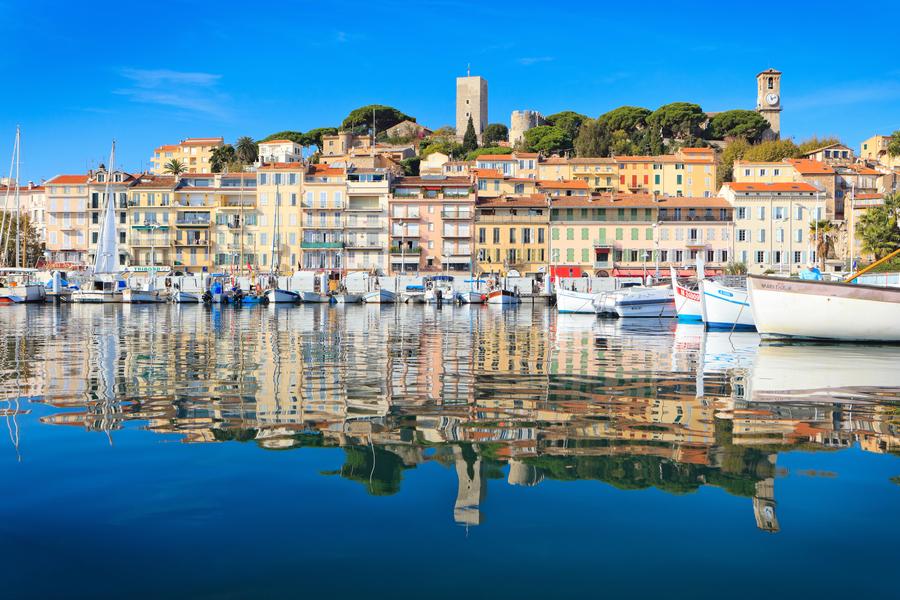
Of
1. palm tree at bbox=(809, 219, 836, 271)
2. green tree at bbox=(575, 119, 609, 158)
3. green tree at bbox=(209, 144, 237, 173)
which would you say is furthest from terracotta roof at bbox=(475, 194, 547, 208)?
green tree at bbox=(209, 144, 237, 173)

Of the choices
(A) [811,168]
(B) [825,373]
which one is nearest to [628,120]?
(A) [811,168]

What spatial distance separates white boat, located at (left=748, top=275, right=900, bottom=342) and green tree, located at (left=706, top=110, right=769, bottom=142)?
11558 cm

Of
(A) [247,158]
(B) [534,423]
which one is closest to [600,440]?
(B) [534,423]

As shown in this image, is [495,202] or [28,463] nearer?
[28,463]

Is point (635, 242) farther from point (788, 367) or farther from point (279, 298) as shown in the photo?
point (788, 367)

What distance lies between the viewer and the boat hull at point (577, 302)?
52.4 meters

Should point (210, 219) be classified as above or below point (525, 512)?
above

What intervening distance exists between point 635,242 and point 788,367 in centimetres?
7196

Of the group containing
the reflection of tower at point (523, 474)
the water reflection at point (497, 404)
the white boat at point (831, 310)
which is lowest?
the reflection of tower at point (523, 474)

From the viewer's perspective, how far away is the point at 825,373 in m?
16.2

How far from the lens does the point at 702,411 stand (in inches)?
443

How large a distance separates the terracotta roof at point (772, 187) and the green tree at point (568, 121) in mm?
57049

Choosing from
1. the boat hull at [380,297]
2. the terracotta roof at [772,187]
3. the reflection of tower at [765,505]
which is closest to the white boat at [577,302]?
the boat hull at [380,297]

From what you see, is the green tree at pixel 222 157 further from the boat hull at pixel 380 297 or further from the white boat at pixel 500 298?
the white boat at pixel 500 298
